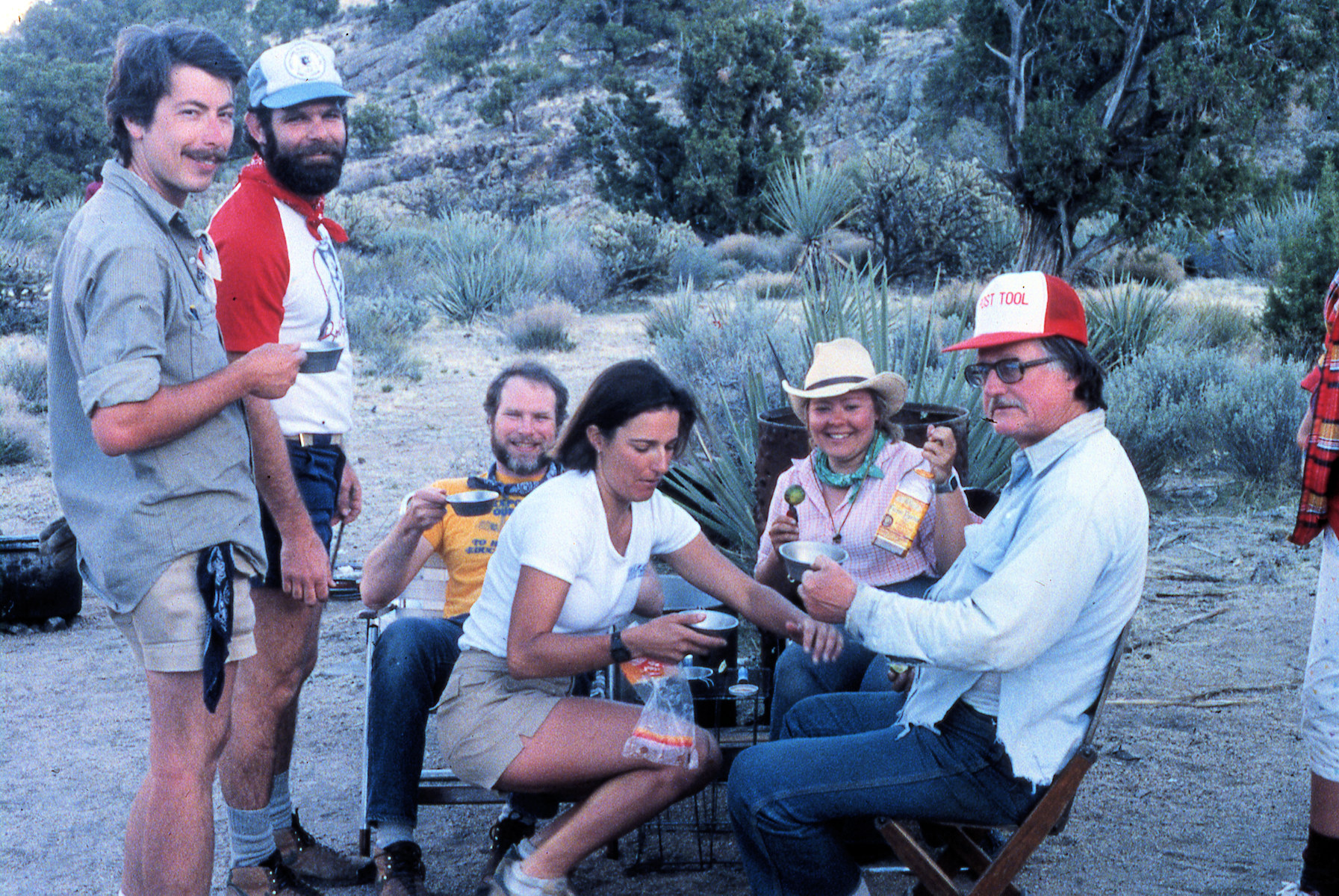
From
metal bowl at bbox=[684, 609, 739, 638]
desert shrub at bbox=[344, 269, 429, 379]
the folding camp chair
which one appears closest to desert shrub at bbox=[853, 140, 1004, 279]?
desert shrub at bbox=[344, 269, 429, 379]

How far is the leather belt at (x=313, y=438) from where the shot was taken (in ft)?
9.86

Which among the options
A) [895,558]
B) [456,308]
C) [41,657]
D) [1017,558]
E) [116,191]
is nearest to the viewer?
[1017,558]

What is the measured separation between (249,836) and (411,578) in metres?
0.78

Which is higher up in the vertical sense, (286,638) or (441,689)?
(286,638)

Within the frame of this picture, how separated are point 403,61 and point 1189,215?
44.9 metres

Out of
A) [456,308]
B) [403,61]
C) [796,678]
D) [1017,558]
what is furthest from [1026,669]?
[403,61]

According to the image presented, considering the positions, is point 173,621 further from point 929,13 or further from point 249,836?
point 929,13

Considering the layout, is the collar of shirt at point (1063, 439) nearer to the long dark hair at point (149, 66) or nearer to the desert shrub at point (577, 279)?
the long dark hair at point (149, 66)

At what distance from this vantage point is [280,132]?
298 centimetres

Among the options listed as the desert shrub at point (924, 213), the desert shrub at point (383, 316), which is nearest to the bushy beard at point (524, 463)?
the desert shrub at point (383, 316)

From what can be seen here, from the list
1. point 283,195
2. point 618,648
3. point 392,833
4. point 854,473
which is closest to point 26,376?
point 283,195

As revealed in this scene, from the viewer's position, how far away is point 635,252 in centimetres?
1661

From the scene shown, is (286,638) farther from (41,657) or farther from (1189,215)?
(1189,215)

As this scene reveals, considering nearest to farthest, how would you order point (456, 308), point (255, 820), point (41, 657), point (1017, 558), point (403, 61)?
1. point (1017, 558)
2. point (255, 820)
3. point (41, 657)
4. point (456, 308)
5. point (403, 61)
